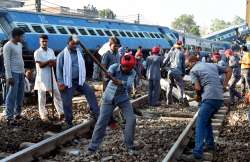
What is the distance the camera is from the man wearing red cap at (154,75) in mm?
13469

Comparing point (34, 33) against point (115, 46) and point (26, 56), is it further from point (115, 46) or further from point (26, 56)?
point (115, 46)

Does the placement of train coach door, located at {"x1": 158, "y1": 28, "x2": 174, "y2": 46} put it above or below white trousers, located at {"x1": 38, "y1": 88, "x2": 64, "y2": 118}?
above

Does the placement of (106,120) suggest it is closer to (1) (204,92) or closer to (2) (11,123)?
(1) (204,92)

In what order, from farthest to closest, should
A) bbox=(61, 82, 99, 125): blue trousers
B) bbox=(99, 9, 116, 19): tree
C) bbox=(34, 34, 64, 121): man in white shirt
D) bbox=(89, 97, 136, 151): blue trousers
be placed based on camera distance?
bbox=(99, 9, 116, 19): tree < bbox=(34, 34, 64, 121): man in white shirt < bbox=(61, 82, 99, 125): blue trousers < bbox=(89, 97, 136, 151): blue trousers

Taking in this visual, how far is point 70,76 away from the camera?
8578mm

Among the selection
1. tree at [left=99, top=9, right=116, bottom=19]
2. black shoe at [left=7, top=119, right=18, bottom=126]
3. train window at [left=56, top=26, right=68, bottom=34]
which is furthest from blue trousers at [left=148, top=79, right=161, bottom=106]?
tree at [left=99, top=9, right=116, bottom=19]

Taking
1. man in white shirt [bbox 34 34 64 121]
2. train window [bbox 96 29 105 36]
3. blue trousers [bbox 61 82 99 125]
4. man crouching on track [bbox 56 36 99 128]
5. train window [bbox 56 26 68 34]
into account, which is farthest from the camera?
train window [bbox 96 29 105 36]

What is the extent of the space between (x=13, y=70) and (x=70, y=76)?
1359mm

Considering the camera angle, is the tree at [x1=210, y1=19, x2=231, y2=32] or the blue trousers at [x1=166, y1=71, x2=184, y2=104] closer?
the blue trousers at [x1=166, y1=71, x2=184, y2=104]

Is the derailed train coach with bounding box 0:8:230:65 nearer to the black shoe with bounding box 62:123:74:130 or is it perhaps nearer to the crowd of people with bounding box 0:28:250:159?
the crowd of people with bounding box 0:28:250:159

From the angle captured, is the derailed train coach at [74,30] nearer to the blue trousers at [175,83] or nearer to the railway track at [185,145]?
the blue trousers at [175,83]

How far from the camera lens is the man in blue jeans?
8984 millimetres

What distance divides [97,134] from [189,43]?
98.8 feet

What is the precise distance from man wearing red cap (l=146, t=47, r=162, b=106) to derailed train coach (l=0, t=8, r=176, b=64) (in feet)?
27.0
